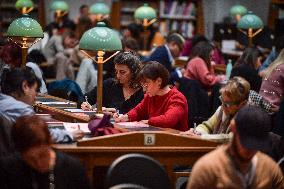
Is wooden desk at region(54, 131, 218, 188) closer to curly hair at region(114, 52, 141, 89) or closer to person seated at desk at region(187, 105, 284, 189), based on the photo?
person seated at desk at region(187, 105, 284, 189)

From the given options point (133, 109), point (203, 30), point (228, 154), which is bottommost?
point (203, 30)

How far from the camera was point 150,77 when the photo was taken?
6.12 meters

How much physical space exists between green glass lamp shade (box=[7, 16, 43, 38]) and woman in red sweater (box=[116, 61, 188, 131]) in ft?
3.47

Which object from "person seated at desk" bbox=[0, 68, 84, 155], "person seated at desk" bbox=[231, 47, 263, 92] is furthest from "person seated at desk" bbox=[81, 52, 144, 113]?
"person seated at desk" bbox=[0, 68, 84, 155]

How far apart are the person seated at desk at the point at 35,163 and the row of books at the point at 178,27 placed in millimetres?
11951

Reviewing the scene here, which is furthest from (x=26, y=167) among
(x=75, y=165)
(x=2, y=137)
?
(x=2, y=137)

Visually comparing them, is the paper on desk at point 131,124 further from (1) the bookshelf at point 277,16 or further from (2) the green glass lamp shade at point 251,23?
(1) the bookshelf at point 277,16

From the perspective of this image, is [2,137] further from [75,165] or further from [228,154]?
[228,154]

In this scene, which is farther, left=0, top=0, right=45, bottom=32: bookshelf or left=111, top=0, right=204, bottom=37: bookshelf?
left=111, top=0, right=204, bottom=37: bookshelf

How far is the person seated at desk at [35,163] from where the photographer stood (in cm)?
418

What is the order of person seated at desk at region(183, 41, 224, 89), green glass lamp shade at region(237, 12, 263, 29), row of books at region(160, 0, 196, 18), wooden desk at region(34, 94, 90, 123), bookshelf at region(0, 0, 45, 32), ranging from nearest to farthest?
wooden desk at region(34, 94, 90, 123) → person seated at desk at region(183, 41, 224, 89) → green glass lamp shade at region(237, 12, 263, 29) → bookshelf at region(0, 0, 45, 32) → row of books at region(160, 0, 196, 18)

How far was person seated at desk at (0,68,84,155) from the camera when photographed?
5.02 meters

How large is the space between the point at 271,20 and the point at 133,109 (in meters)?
10.2

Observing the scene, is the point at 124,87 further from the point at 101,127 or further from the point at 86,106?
the point at 101,127
